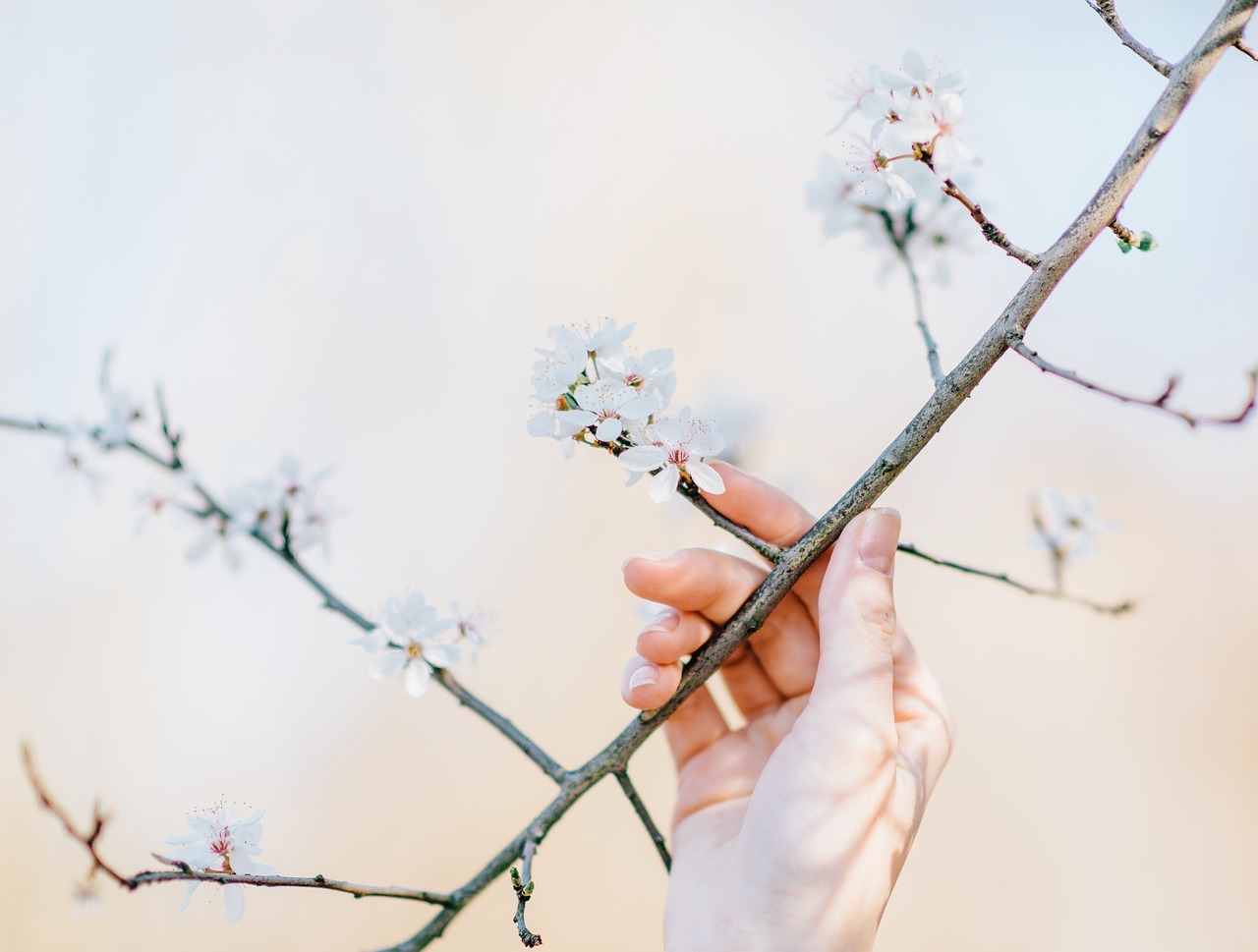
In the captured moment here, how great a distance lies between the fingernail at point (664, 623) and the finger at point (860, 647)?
0.45 feet

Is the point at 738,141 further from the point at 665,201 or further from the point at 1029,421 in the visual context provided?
the point at 1029,421

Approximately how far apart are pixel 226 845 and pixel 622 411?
448 millimetres

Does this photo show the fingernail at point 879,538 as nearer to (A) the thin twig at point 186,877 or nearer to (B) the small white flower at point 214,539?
(A) the thin twig at point 186,877

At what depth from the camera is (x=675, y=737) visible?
97 cm

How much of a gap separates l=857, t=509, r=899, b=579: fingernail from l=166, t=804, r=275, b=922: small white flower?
51 centimetres

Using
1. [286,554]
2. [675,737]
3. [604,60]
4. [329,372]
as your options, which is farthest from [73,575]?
[604,60]

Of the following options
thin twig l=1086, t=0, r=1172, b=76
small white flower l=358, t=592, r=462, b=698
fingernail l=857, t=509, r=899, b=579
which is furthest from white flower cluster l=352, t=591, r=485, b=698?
thin twig l=1086, t=0, r=1172, b=76

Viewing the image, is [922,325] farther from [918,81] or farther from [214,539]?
[214,539]

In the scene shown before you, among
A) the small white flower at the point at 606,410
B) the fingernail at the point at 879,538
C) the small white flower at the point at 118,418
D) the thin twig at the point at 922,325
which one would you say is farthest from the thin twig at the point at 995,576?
the small white flower at the point at 118,418

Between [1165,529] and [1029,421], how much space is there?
0.36 metres

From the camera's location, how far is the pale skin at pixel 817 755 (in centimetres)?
64

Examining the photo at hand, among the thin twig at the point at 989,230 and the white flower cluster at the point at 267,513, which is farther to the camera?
the white flower cluster at the point at 267,513

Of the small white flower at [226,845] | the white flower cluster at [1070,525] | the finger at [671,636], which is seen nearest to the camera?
the small white flower at [226,845]

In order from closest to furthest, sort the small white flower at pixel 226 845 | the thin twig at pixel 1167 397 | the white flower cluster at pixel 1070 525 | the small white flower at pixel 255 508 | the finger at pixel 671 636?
1. the thin twig at pixel 1167 397
2. the small white flower at pixel 226 845
3. the finger at pixel 671 636
4. the small white flower at pixel 255 508
5. the white flower cluster at pixel 1070 525
